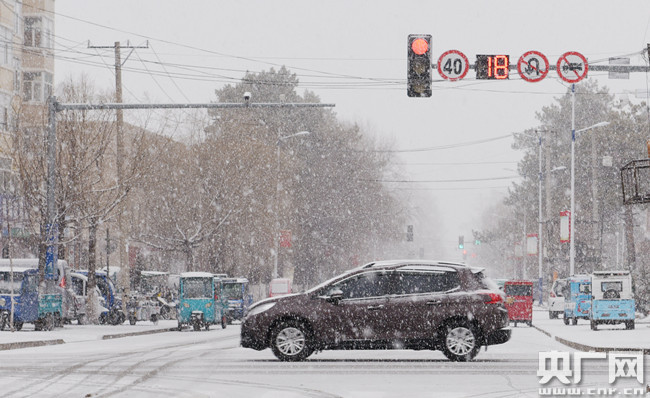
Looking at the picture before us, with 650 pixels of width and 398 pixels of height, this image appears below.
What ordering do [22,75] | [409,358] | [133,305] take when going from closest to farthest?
1. [409,358]
2. [133,305]
3. [22,75]

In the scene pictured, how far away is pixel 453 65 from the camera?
81.2ft

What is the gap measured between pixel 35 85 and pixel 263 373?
42.9 m

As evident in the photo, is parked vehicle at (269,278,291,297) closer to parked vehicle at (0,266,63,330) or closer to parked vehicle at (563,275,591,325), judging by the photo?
parked vehicle at (563,275,591,325)

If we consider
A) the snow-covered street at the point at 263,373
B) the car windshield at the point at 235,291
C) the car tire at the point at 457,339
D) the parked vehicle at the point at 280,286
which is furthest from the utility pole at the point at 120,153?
the car tire at the point at 457,339

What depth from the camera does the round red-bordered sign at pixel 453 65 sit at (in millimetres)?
24688

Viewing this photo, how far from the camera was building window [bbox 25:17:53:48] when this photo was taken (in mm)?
58344

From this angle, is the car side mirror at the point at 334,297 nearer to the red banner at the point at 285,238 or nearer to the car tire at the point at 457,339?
the car tire at the point at 457,339

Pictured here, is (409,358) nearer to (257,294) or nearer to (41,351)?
(41,351)

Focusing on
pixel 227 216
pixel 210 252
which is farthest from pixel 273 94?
pixel 227 216

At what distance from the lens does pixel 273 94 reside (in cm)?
9381

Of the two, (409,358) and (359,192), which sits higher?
(359,192)

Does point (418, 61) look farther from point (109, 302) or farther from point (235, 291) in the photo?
point (235, 291)

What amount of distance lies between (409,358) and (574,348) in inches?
235

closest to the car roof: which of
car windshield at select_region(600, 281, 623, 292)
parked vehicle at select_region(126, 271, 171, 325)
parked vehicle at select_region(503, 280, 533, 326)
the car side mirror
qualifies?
the car side mirror
